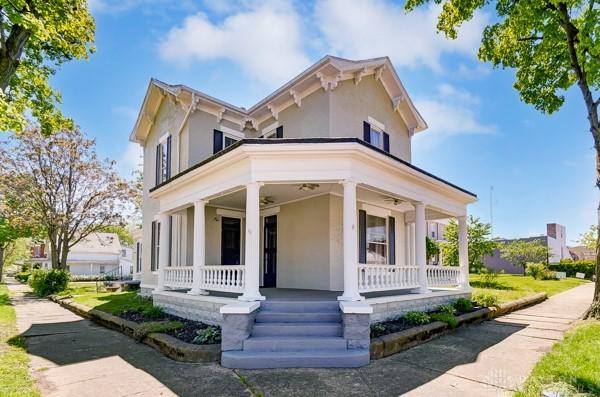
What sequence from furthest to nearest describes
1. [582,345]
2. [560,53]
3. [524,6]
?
[560,53] < [524,6] < [582,345]

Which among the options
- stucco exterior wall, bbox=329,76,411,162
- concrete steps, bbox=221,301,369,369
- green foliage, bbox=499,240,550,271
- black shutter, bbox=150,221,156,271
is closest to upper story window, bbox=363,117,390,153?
stucco exterior wall, bbox=329,76,411,162

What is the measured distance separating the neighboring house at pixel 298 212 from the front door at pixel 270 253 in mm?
44

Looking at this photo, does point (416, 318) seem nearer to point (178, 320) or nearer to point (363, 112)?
point (178, 320)

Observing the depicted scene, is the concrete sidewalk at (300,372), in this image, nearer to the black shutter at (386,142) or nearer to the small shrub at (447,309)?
the small shrub at (447,309)

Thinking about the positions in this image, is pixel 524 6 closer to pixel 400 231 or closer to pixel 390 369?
pixel 400 231

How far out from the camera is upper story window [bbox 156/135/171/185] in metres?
13.7

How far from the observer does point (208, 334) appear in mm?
7301

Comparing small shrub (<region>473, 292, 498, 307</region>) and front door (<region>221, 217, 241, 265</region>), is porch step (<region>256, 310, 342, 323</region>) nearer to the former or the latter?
front door (<region>221, 217, 241, 265</region>)

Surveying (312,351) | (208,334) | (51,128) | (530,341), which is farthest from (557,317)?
(51,128)

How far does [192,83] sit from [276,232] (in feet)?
21.0

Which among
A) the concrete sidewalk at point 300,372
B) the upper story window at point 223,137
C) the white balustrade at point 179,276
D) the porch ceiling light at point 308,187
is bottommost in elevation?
the concrete sidewalk at point 300,372

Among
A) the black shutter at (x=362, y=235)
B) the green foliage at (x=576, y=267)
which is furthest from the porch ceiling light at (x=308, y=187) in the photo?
the green foliage at (x=576, y=267)

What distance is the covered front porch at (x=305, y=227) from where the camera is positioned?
24.5 feet

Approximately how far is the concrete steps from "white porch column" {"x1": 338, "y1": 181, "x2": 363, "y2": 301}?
500mm
